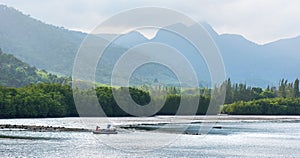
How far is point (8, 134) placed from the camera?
255 ft

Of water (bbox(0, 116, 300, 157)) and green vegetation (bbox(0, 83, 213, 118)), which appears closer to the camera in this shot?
water (bbox(0, 116, 300, 157))

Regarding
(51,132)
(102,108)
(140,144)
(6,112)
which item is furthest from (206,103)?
(140,144)

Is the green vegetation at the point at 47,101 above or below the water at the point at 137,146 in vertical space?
above

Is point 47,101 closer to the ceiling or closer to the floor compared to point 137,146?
closer to the ceiling

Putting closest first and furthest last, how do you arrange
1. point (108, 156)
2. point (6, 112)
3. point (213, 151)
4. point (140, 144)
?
1. point (108, 156)
2. point (213, 151)
3. point (140, 144)
4. point (6, 112)

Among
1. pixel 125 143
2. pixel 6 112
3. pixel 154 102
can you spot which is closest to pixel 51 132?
pixel 125 143

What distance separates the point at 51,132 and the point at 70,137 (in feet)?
27.9

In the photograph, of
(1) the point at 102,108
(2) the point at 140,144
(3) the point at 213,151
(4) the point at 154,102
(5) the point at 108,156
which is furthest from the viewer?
(4) the point at 154,102

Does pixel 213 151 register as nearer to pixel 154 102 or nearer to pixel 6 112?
pixel 6 112

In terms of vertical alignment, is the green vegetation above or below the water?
above

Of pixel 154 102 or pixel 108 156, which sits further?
pixel 154 102

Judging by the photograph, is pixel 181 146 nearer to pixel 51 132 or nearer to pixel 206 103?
pixel 51 132

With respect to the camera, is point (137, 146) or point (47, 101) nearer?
point (137, 146)

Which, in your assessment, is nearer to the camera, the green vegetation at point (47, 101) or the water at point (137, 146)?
the water at point (137, 146)
